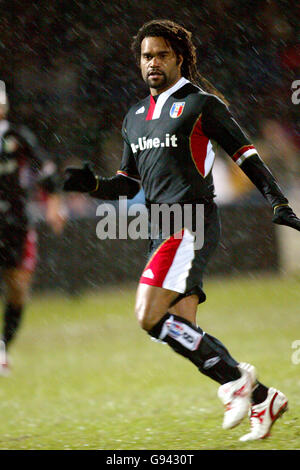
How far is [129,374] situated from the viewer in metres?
7.09

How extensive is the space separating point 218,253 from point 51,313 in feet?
9.21

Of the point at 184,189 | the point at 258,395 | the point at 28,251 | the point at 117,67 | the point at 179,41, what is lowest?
the point at 258,395

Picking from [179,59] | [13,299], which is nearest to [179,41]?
[179,59]

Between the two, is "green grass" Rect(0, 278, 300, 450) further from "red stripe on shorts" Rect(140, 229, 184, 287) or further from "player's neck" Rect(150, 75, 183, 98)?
"player's neck" Rect(150, 75, 183, 98)

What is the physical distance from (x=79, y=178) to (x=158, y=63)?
2.26ft

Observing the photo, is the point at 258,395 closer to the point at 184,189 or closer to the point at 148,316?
the point at 148,316

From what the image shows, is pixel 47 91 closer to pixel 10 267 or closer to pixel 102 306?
pixel 102 306

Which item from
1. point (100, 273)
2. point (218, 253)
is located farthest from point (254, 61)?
point (100, 273)

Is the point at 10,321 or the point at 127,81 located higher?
the point at 127,81

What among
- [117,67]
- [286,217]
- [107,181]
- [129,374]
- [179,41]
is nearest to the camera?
[286,217]

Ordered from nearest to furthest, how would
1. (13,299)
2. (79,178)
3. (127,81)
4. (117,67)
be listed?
(79,178)
(13,299)
(127,81)
(117,67)

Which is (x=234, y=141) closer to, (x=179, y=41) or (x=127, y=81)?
(x=179, y=41)

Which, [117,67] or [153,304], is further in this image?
[117,67]

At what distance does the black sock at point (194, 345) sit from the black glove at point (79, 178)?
79 cm
